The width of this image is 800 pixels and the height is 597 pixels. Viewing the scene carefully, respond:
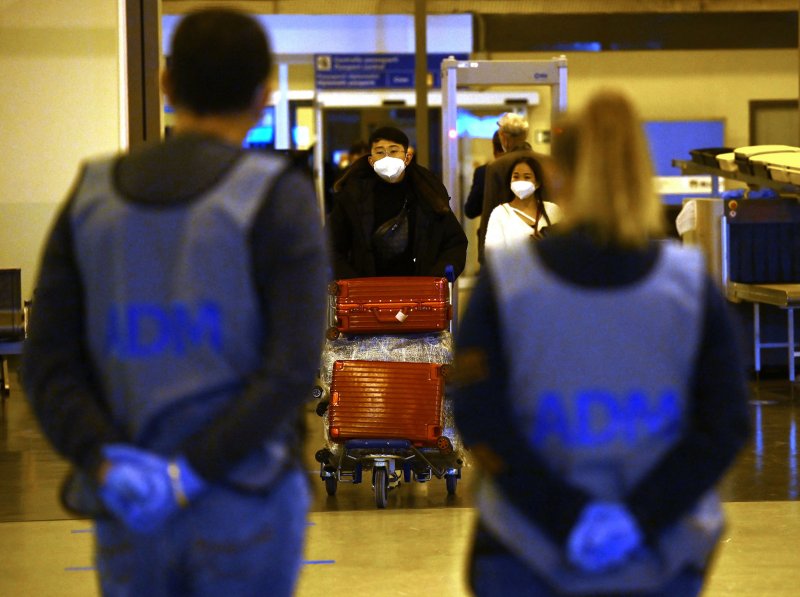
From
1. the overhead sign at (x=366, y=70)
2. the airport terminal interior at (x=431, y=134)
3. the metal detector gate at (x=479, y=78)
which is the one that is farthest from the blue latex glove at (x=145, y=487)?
the overhead sign at (x=366, y=70)

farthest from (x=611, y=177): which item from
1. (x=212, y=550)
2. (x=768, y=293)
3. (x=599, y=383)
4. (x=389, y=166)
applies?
(x=768, y=293)

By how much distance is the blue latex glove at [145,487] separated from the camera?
5.74ft

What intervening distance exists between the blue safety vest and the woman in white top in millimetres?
4334

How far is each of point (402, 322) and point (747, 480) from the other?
6.20ft

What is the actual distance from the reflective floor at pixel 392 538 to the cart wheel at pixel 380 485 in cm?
5

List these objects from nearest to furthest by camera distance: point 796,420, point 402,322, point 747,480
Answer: point 402,322
point 747,480
point 796,420

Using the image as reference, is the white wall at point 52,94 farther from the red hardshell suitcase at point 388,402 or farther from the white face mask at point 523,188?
the red hardshell suitcase at point 388,402

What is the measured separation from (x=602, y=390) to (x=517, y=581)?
31 centimetres

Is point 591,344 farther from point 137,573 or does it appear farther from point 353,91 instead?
point 353,91

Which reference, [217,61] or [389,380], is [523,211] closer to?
[389,380]

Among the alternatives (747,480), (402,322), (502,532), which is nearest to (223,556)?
(502,532)

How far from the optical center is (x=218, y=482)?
1.80 m

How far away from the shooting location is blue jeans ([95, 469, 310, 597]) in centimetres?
179

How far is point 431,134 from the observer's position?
16.4 metres
